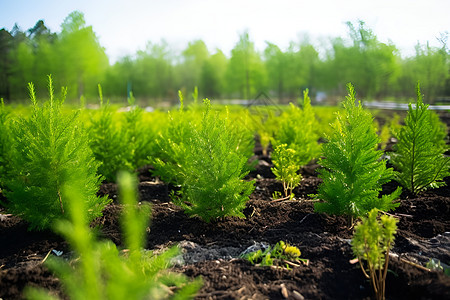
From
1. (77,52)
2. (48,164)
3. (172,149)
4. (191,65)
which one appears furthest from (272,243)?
(191,65)

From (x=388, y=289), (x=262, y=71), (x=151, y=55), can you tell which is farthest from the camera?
(x=151, y=55)

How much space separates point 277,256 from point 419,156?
9.69 feet

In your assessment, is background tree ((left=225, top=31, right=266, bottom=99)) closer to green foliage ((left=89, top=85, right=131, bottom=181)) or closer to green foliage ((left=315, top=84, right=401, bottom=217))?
green foliage ((left=89, top=85, right=131, bottom=181))

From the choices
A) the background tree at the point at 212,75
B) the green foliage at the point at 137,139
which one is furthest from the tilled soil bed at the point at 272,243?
the background tree at the point at 212,75

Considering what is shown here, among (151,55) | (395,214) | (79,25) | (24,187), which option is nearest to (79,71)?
(79,25)

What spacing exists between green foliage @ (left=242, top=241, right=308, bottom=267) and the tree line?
499cm

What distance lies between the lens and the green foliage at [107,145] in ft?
20.7

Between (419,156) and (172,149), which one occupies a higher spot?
(172,149)

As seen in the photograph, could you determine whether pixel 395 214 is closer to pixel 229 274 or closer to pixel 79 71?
pixel 229 274

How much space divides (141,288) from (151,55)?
1722 inches

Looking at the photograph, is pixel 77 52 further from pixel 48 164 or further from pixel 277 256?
pixel 277 256

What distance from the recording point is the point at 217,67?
142 feet

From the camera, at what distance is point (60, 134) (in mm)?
3912

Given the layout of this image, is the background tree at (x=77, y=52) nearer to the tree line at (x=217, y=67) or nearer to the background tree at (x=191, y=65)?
the tree line at (x=217, y=67)
